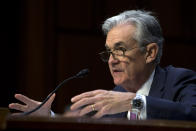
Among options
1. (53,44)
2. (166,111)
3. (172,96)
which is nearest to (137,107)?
(166,111)

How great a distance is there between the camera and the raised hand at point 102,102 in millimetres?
1730

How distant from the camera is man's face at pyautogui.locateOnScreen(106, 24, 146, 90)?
8.40 feet

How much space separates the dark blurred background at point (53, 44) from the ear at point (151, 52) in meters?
1.72

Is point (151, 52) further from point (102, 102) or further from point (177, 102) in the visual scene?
point (102, 102)

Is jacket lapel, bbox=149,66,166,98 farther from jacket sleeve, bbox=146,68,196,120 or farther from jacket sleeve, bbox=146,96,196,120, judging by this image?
jacket sleeve, bbox=146,96,196,120

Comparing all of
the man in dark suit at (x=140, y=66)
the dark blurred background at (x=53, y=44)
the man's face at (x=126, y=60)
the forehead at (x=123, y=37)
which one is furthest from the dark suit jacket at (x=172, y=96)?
the dark blurred background at (x=53, y=44)

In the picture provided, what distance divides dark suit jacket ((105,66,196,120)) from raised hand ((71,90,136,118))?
13 cm

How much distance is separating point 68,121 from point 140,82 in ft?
5.18

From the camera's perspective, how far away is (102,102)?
5.85ft

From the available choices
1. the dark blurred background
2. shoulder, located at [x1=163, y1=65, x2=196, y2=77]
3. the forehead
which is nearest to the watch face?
shoulder, located at [x1=163, y1=65, x2=196, y2=77]

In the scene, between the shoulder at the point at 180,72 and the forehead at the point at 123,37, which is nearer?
the shoulder at the point at 180,72

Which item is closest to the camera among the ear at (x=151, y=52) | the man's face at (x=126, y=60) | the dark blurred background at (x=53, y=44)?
the man's face at (x=126, y=60)

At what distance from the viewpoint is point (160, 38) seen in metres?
2.74

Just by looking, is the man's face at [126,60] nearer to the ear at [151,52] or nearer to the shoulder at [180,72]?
the ear at [151,52]
